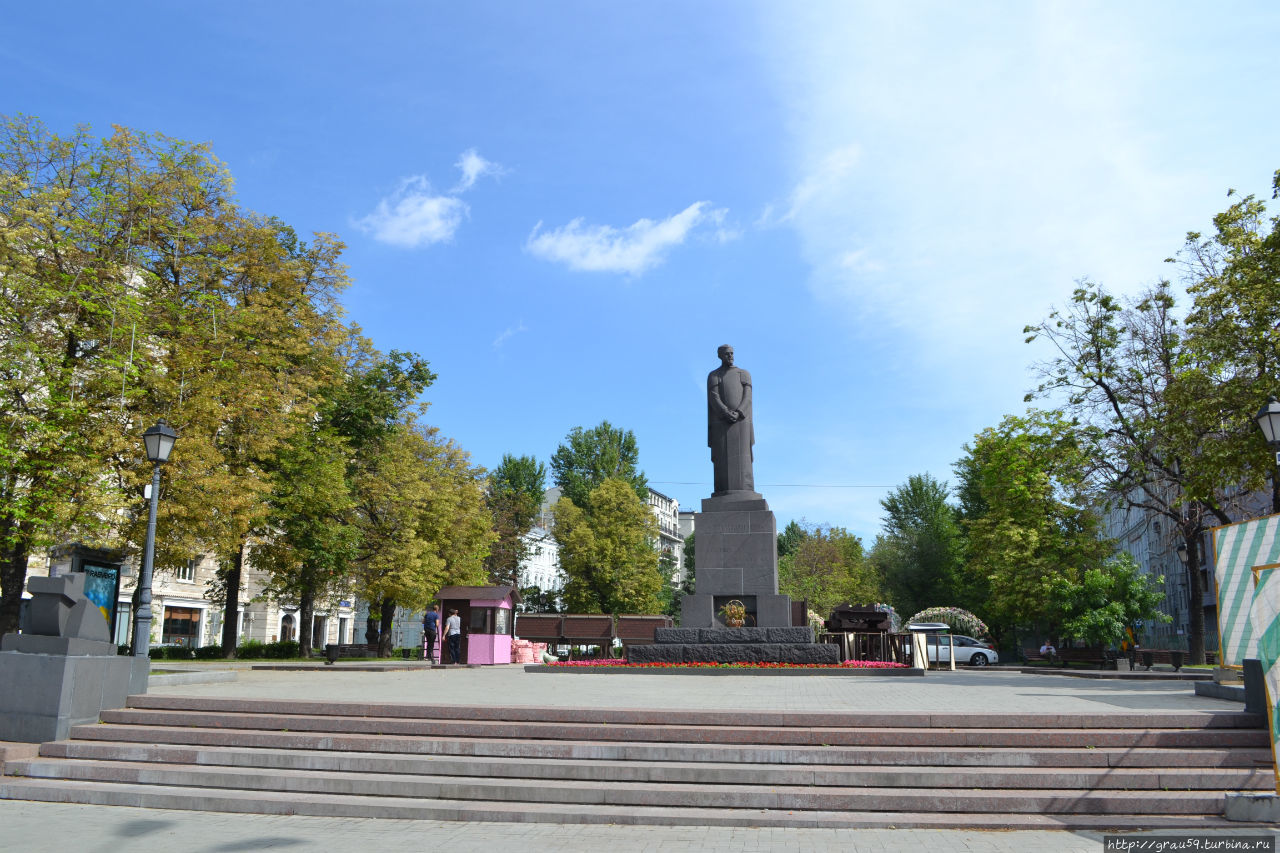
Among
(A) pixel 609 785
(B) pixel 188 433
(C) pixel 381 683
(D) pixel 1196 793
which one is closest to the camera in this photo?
(D) pixel 1196 793

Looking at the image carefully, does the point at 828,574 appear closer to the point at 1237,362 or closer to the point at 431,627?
the point at 431,627

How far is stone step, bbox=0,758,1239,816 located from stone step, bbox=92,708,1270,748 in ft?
2.16

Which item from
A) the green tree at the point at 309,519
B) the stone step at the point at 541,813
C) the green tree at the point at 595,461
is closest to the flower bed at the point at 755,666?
the stone step at the point at 541,813

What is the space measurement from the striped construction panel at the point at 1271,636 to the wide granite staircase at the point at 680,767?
3.40 feet

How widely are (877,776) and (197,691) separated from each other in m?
9.81

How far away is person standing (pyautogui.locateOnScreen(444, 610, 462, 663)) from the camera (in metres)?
28.4

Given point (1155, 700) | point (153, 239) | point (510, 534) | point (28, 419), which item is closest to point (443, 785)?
point (1155, 700)

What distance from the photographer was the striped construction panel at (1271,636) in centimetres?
746

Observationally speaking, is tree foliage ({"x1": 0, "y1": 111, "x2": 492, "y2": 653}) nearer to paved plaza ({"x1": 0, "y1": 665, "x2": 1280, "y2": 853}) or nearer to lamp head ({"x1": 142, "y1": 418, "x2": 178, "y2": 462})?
lamp head ({"x1": 142, "y1": 418, "x2": 178, "y2": 462})

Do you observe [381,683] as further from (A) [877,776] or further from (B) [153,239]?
(B) [153,239]

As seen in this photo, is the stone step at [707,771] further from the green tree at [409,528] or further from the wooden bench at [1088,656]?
→ the green tree at [409,528]

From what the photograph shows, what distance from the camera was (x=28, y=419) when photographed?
741 inches

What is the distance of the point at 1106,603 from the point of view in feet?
103

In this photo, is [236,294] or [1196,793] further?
[236,294]
